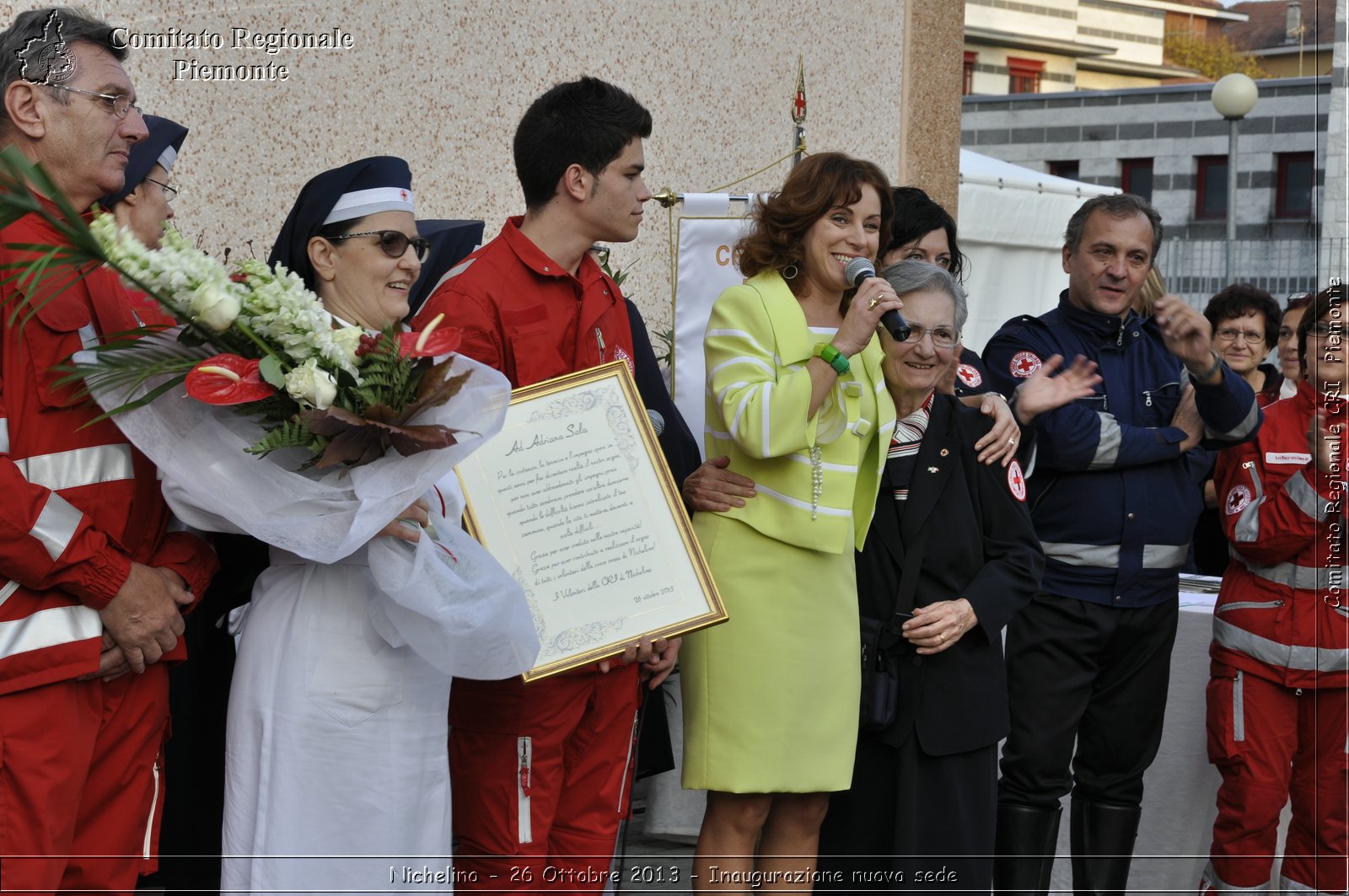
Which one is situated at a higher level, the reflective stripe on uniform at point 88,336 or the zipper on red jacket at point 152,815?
the reflective stripe on uniform at point 88,336

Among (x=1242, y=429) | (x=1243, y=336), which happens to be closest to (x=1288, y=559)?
(x=1242, y=429)

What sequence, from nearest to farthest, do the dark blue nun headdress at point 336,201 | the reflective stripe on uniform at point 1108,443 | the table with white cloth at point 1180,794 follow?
the dark blue nun headdress at point 336,201
the reflective stripe on uniform at point 1108,443
the table with white cloth at point 1180,794

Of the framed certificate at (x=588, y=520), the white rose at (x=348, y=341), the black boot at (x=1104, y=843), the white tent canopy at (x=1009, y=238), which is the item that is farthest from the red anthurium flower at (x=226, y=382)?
the white tent canopy at (x=1009, y=238)

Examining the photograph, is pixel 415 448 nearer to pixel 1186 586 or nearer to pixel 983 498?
pixel 983 498

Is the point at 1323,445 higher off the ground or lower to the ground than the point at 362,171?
lower

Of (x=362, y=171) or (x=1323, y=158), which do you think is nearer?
(x=362, y=171)

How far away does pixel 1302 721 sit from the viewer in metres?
4.73

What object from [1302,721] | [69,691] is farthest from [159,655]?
[1302,721]

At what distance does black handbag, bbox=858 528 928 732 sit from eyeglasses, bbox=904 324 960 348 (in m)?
0.52

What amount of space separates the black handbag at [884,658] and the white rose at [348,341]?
1.71m

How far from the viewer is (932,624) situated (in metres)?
3.80

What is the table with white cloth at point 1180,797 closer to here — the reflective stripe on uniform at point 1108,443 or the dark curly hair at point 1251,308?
the reflective stripe on uniform at point 1108,443

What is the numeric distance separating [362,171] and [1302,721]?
3.50m

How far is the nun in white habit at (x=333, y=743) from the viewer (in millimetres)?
2871
